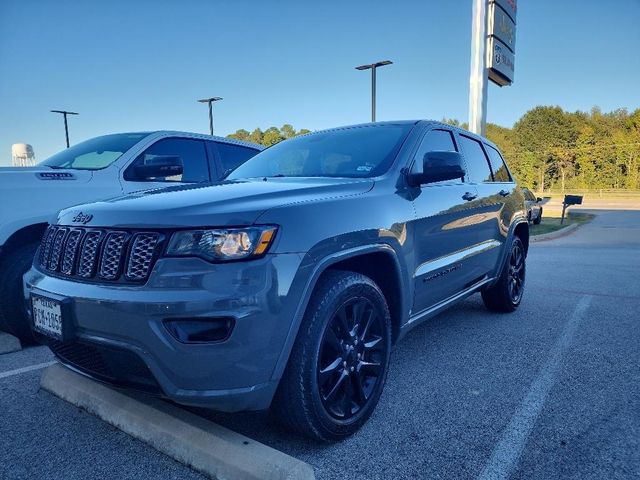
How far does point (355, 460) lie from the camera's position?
7.17ft

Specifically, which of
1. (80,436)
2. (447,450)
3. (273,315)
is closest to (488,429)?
(447,450)

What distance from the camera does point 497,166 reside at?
479 cm

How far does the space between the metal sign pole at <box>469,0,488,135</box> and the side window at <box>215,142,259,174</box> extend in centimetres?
975

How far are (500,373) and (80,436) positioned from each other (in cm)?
261

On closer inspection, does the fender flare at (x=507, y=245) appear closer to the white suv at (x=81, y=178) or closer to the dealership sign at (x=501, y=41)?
the white suv at (x=81, y=178)

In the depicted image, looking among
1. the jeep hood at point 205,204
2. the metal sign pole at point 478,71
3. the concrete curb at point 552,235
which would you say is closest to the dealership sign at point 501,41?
the metal sign pole at point 478,71

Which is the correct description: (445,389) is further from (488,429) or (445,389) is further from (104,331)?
(104,331)

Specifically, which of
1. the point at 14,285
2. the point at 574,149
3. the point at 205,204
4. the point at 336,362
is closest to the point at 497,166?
the point at 336,362

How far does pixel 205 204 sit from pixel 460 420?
1785 millimetres

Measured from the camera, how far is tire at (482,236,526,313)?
4617 mm

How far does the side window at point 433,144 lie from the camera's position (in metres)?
3.13

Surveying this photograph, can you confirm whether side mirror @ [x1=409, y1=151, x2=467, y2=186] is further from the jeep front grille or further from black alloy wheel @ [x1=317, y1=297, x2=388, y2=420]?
the jeep front grille

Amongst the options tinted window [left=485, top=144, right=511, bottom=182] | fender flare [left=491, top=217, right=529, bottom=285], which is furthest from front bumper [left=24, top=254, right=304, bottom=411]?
tinted window [left=485, top=144, right=511, bottom=182]

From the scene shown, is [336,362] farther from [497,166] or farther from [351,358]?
[497,166]
